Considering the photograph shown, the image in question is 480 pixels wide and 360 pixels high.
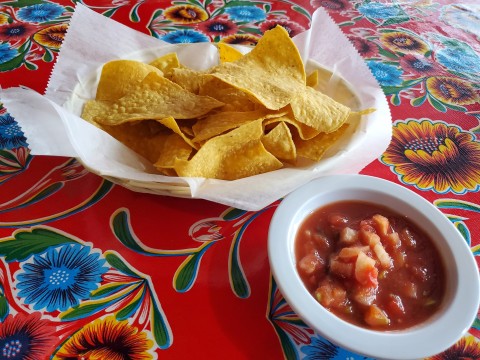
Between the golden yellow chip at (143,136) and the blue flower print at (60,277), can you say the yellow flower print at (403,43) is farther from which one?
the blue flower print at (60,277)

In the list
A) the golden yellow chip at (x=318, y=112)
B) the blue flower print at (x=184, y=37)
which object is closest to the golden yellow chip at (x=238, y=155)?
the golden yellow chip at (x=318, y=112)

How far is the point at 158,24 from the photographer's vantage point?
1.86 m

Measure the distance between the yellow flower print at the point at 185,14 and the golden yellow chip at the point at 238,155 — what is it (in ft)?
3.17

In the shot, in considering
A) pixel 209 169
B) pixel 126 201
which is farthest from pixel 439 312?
pixel 126 201

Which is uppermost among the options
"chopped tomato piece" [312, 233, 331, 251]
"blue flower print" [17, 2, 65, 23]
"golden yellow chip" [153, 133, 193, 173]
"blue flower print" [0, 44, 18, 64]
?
"chopped tomato piece" [312, 233, 331, 251]

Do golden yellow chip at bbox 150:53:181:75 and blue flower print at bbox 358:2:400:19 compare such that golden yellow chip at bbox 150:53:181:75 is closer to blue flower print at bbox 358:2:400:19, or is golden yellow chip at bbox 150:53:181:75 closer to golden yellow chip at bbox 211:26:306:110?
golden yellow chip at bbox 211:26:306:110

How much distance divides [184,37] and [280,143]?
0.86 m

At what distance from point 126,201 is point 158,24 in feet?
3.30

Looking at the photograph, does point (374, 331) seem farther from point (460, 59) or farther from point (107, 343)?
point (460, 59)

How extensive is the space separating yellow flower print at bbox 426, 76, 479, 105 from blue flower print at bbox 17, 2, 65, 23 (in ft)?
4.85

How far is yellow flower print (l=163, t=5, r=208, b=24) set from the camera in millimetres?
1893

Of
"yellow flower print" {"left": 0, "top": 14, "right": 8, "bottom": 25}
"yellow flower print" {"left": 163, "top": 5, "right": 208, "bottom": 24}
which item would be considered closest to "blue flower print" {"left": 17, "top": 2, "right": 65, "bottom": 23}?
"yellow flower print" {"left": 0, "top": 14, "right": 8, "bottom": 25}

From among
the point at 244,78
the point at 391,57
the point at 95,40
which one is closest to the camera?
the point at 244,78

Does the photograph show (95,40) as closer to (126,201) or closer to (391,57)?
(126,201)
